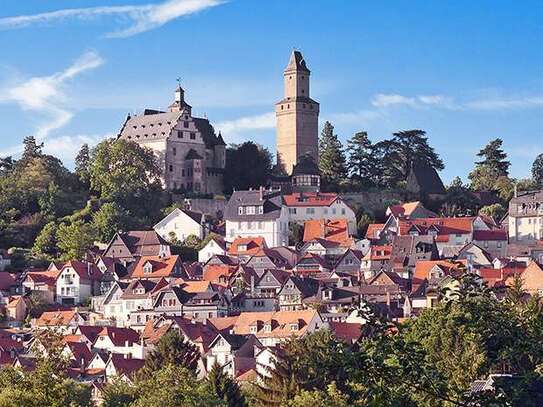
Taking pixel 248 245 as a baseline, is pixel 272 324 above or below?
below

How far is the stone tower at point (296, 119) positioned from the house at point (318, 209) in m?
8.93

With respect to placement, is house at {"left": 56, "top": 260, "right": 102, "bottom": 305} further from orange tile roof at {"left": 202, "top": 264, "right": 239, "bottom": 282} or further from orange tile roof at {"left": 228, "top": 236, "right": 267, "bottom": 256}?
orange tile roof at {"left": 228, "top": 236, "right": 267, "bottom": 256}

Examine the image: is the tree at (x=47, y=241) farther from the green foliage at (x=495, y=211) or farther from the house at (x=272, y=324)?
the green foliage at (x=495, y=211)

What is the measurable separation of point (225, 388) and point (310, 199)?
131 ft

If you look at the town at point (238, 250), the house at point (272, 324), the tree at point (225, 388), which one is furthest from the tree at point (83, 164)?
the tree at point (225, 388)

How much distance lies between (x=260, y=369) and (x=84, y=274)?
76.6 feet

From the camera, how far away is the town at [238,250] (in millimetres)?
54103

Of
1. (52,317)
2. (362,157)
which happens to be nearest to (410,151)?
(362,157)

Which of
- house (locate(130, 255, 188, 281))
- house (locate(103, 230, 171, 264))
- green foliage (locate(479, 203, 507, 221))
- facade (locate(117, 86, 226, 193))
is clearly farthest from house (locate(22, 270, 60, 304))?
green foliage (locate(479, 203, 507, 221))

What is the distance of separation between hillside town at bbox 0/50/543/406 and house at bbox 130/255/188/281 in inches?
4.9

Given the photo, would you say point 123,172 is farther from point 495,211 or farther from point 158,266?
point 495,211

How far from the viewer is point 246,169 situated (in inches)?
3733

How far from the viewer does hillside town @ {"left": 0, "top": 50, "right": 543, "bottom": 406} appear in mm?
65806

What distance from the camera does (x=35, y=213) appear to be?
91.5m
